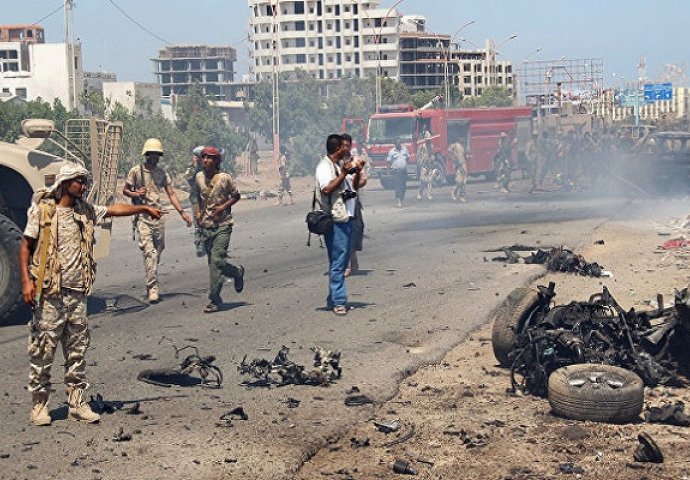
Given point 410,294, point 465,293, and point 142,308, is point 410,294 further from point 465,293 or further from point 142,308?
point 142,308

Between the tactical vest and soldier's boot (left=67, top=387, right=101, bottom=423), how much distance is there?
639mm

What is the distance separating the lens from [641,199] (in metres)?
27.1

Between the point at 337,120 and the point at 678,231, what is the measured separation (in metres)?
50.0

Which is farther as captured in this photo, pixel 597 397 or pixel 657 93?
pixel 657 93

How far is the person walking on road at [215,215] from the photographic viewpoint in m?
11.2

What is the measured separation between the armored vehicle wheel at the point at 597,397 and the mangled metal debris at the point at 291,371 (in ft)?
5.77

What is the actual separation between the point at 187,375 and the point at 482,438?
8.10ft

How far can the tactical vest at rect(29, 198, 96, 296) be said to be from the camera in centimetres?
650

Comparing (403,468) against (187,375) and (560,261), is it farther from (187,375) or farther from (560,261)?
(560,261)

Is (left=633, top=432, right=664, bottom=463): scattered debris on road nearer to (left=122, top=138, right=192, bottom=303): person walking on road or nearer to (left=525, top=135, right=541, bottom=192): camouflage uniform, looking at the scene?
(left=122, top=138, right=192, bottom=303): person walking on road

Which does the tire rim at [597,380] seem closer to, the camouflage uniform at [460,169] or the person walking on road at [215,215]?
the person walking on road at [215,215]

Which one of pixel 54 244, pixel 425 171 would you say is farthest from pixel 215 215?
pixel 425 171

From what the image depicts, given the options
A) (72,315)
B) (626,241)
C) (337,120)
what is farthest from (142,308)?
(337,120)

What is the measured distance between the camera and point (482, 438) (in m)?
6.35
